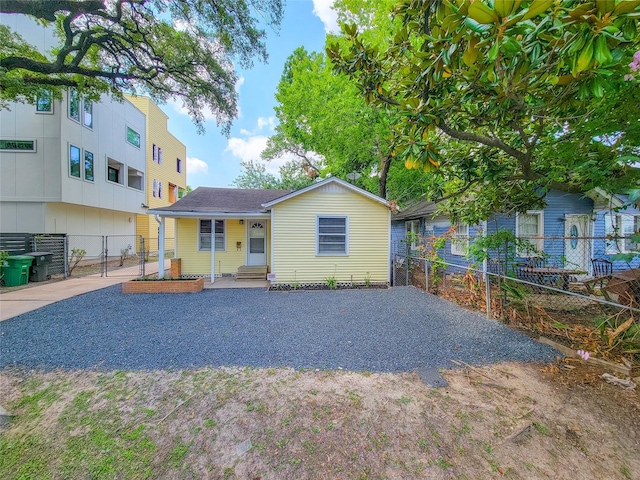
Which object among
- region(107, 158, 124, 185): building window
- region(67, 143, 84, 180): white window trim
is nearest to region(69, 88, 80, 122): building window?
region(67, 143, 84, 180): white window trim

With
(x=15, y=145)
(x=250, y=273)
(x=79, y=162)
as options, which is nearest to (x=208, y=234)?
(x=250, y=273)

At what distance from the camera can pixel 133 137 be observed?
656 inches

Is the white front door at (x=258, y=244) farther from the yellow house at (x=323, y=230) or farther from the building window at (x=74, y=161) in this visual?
the building window at (x=74, y=161)

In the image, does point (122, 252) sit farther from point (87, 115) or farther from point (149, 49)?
point (149, 49)

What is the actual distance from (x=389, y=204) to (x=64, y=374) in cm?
832

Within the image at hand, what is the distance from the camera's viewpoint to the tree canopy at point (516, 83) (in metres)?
1.76

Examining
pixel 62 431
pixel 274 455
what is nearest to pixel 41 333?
pixel 62 431

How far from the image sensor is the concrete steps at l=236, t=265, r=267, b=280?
32.3ft

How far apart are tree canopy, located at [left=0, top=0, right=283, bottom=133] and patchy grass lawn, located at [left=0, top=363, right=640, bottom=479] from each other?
9248 millimetres

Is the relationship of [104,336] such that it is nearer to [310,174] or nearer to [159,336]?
[159,336]

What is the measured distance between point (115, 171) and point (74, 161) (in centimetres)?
402

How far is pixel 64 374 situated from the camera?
10.6ft

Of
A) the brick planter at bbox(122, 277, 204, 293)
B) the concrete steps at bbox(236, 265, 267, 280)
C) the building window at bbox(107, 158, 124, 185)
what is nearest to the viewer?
the brick planter at bbox(122, 277, 204, 293)

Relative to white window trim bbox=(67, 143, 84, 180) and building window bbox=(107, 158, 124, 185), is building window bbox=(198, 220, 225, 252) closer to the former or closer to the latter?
white window trim bbox=(67, 143, 84, 180)
